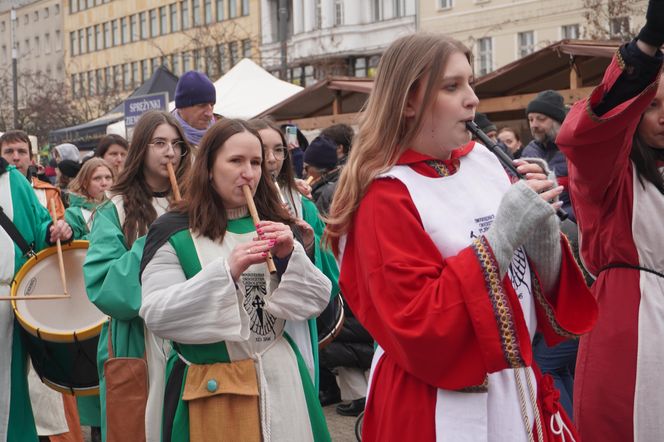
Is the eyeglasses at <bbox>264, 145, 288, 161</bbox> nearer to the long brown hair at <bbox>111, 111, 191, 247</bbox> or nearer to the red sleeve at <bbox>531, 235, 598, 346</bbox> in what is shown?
the long brown hair at <bbox>111, 111, 191, 247</bbox>

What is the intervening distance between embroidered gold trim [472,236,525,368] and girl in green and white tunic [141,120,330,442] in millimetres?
1182

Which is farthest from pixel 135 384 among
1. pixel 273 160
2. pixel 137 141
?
pixel 273 160

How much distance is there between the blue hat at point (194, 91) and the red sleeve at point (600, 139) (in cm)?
313

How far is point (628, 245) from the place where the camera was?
3508 mm

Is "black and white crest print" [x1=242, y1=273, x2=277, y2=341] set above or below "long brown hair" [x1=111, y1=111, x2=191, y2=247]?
below

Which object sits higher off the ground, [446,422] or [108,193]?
[108,193]

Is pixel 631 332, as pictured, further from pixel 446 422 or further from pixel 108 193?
pixel 108 193

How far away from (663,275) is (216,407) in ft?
5.38

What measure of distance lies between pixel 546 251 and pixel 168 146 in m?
2.66

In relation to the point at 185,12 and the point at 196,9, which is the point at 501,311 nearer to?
the point at 196,9

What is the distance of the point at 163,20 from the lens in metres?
69.3

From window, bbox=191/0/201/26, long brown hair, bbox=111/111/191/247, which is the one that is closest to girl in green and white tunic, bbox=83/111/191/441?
long brown hair, bbox=111/111/191/247

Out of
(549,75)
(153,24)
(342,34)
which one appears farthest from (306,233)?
(153,24)

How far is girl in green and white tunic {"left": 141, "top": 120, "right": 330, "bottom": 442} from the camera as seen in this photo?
12.4 ft
